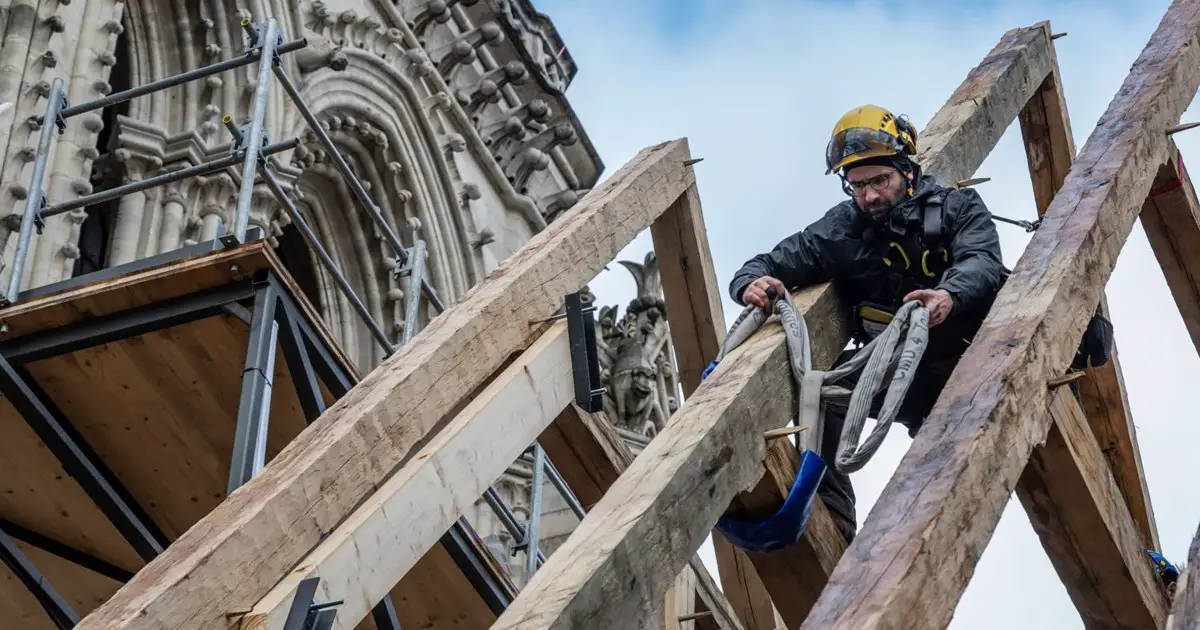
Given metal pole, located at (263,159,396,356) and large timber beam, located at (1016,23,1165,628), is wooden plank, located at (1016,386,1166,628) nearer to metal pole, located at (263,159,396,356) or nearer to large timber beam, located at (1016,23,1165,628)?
large timber beam, located at (1016,23,1165,628)

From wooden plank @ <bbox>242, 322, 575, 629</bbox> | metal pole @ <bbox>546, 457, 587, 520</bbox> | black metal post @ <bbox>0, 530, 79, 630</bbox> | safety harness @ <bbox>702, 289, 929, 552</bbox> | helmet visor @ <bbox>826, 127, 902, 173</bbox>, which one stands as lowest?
wooden plank @ <bbox>242, 322, 575, 629</bbox>

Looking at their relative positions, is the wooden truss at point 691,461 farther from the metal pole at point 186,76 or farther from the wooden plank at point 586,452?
the metal pole at point 186,76

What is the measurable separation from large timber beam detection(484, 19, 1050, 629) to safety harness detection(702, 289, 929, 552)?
2.5 inches

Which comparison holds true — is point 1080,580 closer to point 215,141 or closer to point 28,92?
point 28,92

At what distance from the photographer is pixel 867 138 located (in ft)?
19.3

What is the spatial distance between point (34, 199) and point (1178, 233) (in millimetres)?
4399

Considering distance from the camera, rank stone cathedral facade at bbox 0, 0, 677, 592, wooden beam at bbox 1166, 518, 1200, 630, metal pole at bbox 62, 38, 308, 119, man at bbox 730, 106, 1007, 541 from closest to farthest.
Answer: wooden beam at bbox 1166, 518, 1200, 630
man at bbox 730, 106, 1007, 541
metal pole at bbox 62, 38, 308, 119
stone cathedral facade at bbox 0, 0, 677, 592

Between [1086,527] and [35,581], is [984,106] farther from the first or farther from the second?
[35,581]

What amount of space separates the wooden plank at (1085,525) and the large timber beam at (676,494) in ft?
2.22

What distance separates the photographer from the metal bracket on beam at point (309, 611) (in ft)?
11.4

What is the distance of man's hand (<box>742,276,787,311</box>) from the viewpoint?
17.6 feet

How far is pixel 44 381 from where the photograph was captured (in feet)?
20.1

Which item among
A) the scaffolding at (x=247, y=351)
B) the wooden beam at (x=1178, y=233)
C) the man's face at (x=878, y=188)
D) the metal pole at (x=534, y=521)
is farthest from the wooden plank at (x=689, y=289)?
the metal pole at (x=534, y=521)

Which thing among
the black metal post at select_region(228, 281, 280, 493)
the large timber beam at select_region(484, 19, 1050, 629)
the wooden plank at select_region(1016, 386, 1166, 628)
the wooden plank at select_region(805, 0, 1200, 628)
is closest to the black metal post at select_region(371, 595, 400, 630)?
the black metal post at select_region(228, 281, 280, 493)
